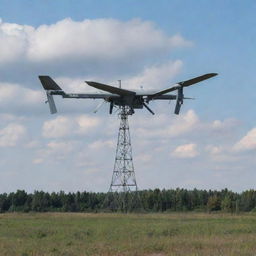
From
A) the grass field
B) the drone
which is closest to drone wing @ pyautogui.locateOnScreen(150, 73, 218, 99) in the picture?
the drone

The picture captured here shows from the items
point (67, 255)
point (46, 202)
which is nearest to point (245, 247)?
point (67, 255)

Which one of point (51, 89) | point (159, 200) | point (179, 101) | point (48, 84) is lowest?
point (159, 200)

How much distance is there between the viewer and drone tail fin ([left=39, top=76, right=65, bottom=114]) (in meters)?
42.2

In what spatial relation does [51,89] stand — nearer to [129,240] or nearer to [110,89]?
[110,89]

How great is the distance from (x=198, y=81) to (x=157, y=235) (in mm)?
15285

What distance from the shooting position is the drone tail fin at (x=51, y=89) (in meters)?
42.2

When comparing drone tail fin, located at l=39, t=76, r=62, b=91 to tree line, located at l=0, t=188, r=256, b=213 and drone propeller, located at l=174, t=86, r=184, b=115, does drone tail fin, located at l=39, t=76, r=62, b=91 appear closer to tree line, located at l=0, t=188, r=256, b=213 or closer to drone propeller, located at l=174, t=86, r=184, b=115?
drone propeller, located at l=174, t=86, r=184, b=115

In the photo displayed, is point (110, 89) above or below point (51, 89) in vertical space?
below

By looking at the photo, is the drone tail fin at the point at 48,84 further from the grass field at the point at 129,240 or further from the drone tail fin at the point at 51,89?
the grass field at the point at 129,240

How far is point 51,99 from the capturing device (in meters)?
42.6

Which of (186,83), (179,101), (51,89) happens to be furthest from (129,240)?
(51,89)

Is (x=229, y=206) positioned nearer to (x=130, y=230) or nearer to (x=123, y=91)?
(x=123, y=91)

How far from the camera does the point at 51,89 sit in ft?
140

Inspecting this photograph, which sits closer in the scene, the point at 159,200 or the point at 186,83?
the point at 186,83
